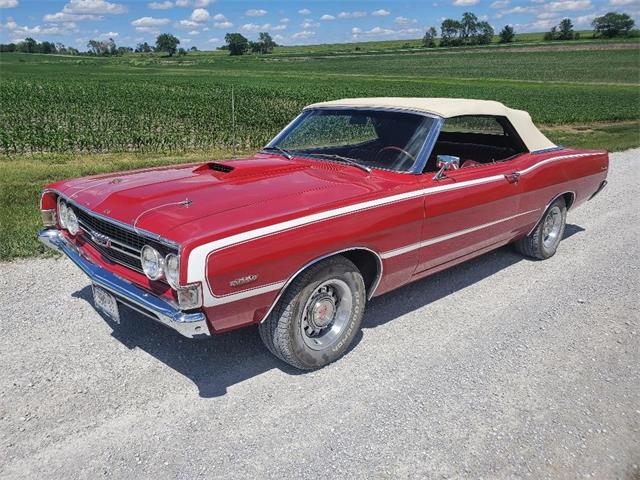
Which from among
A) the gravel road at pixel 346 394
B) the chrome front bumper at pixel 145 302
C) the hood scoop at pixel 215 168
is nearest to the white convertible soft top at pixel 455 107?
the hood scoop at pixel 215 168

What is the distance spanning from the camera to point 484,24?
378 ft

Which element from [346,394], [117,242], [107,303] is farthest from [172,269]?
[346,394]

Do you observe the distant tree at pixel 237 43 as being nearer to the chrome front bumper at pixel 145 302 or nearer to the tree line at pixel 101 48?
the tree line at pixel 101 48

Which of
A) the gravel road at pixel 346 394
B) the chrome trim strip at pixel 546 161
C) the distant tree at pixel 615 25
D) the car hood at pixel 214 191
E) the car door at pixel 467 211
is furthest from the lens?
the distant tree at pixel 615 25

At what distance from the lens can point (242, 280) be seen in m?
2.71

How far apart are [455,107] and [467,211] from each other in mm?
A: 852

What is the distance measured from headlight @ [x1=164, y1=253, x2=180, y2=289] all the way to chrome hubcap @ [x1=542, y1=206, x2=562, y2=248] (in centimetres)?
396

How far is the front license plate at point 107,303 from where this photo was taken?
122 inches

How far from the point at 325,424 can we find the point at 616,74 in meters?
60.5

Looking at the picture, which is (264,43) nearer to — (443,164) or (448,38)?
(448,38)

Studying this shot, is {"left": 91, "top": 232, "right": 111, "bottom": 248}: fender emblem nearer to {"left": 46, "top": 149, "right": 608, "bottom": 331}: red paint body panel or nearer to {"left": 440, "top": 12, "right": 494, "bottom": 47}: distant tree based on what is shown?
{"left": 46, "top": 149, "right": 608, "bottom": 331}: red paint body panel

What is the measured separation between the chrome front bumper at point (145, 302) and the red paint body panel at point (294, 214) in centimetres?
6

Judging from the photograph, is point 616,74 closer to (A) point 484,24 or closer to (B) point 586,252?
(B) point 586,252

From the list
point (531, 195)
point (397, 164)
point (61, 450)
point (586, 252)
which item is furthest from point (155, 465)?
point (586, 252)
